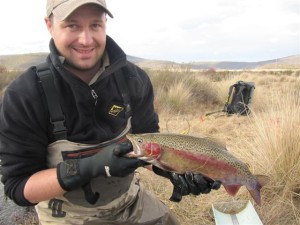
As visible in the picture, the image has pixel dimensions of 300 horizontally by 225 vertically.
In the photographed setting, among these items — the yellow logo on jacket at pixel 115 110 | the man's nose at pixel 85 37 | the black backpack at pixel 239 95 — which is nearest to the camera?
the man's nose at pixel 85 37

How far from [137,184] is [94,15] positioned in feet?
4.61

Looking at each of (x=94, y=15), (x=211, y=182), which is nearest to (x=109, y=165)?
(x=211, y=182)

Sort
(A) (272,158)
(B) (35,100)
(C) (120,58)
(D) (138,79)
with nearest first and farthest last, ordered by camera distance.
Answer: (B) (35,100) → (C) (120,58) → (D) (138,79) → (A) (272,158)

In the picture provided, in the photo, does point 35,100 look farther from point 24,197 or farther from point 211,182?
point 211,182

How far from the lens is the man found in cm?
252

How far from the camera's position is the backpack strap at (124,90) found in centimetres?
289

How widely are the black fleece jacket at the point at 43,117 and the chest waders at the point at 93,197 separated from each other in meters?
0.05

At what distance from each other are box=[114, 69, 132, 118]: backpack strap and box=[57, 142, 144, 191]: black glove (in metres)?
0.51

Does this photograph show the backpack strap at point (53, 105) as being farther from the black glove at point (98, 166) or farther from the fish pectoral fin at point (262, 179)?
the fish pectoral fin at point (262, 179)

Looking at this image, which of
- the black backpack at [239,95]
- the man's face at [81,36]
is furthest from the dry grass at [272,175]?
the black backpack at [239,95]

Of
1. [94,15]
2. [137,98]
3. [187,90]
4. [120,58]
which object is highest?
[94,15]

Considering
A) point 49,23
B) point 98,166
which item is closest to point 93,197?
point 98,166

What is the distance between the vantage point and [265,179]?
108 inches

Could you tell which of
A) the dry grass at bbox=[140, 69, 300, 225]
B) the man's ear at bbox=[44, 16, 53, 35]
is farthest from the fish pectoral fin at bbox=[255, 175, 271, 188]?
the man's ear at bbox=[44, 16, 53, 35]
